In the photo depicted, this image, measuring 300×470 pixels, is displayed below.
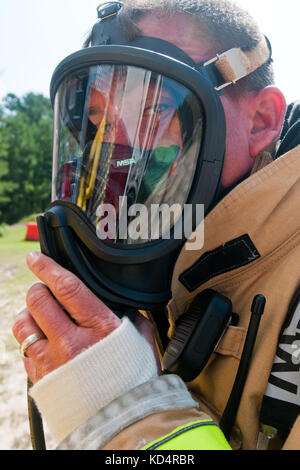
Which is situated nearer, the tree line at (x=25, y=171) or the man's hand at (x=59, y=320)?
the man's hand at (x=59, y=320)

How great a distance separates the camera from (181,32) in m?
1.39

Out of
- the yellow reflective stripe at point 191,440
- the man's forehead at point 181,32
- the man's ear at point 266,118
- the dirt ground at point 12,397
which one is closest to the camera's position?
the yellow reflective stripe at point 191,440

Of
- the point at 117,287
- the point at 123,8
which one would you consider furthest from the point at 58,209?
the point at 123,8

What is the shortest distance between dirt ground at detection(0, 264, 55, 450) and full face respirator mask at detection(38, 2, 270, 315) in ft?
6.83

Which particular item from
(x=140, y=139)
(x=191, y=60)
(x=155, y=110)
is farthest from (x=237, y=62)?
(x=140, y=139)

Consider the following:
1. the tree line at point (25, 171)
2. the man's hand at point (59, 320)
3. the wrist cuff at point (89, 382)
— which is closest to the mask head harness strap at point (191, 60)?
the man's hand at point (59, 320)

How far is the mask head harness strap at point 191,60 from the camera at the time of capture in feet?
4.35

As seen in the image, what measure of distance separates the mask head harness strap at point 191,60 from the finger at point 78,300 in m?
0.88

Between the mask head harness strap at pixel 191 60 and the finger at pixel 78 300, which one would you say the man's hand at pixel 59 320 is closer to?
the finger at pixel 78 300

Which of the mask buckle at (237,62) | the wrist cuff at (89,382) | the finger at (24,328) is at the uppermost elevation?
the mask buckle at (237,62)

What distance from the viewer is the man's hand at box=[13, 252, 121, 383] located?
1.05 m

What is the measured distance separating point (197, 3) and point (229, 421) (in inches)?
61.9

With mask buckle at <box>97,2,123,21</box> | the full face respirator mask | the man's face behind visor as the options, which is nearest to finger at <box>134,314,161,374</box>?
the full face respirator mask

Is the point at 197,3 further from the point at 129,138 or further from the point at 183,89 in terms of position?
the point at 129,138
